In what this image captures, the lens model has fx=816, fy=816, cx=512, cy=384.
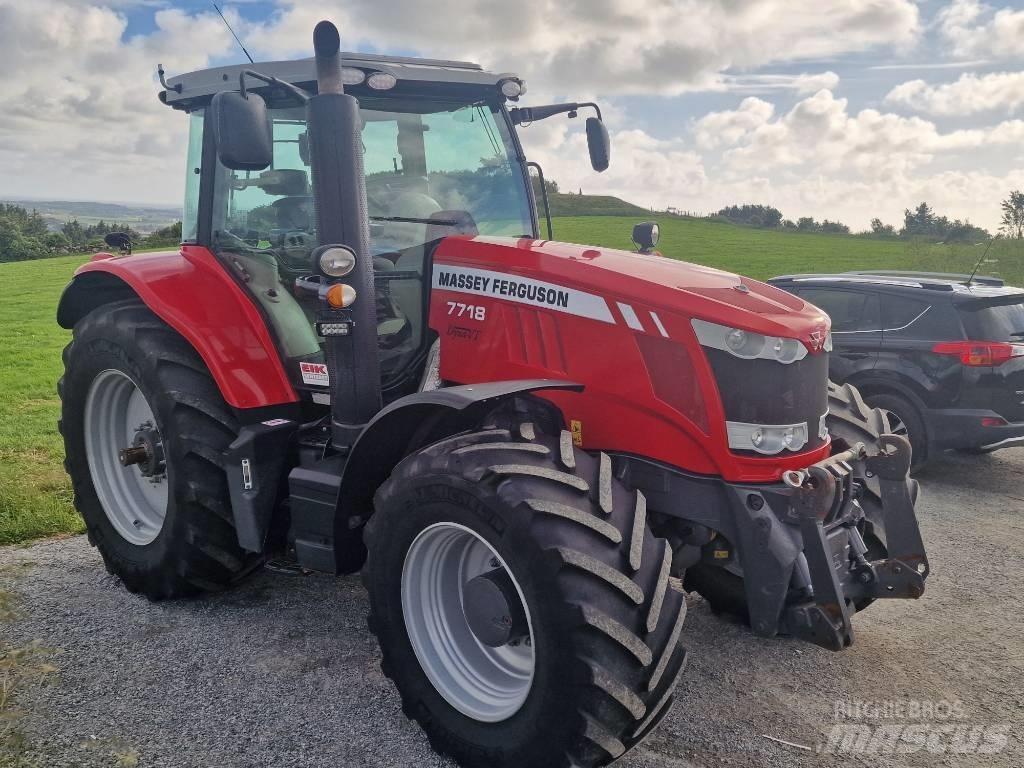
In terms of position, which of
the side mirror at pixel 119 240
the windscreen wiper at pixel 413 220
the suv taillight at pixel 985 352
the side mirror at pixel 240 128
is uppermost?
the side mirror at pixel 240 128

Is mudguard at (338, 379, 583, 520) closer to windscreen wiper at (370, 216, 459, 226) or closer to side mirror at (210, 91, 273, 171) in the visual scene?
windscreen wiper at (370, 216, 459, 226)

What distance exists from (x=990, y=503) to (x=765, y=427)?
4.37m

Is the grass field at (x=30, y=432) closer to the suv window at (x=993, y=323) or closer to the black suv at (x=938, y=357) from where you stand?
the black suv at (x=938, y=357)

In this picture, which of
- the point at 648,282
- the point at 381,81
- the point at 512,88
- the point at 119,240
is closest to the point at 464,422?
the point at 648,282

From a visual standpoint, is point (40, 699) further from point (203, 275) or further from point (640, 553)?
point (640, 553)

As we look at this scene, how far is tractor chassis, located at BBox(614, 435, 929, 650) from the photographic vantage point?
2705 millimetres

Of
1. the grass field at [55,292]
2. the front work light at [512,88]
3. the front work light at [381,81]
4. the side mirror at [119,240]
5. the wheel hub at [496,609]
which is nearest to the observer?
the wheel hub at [496,609]

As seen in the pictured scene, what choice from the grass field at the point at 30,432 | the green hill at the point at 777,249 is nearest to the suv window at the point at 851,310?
the grass field at the point at 30,432

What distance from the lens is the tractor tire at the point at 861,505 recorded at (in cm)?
337

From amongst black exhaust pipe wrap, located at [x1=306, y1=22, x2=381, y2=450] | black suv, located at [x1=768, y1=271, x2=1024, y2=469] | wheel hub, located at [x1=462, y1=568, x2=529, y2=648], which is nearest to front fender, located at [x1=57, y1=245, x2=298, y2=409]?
black exhaust pipe wrap, located at [x1=306, y1=22, x2=381, y2=450]

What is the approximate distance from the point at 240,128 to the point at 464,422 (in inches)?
51.5

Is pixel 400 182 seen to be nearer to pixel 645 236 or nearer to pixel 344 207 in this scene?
pixel 344 207

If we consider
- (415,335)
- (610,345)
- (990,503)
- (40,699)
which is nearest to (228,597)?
(40,699)

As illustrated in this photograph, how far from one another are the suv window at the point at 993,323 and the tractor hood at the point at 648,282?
4.03 metres
